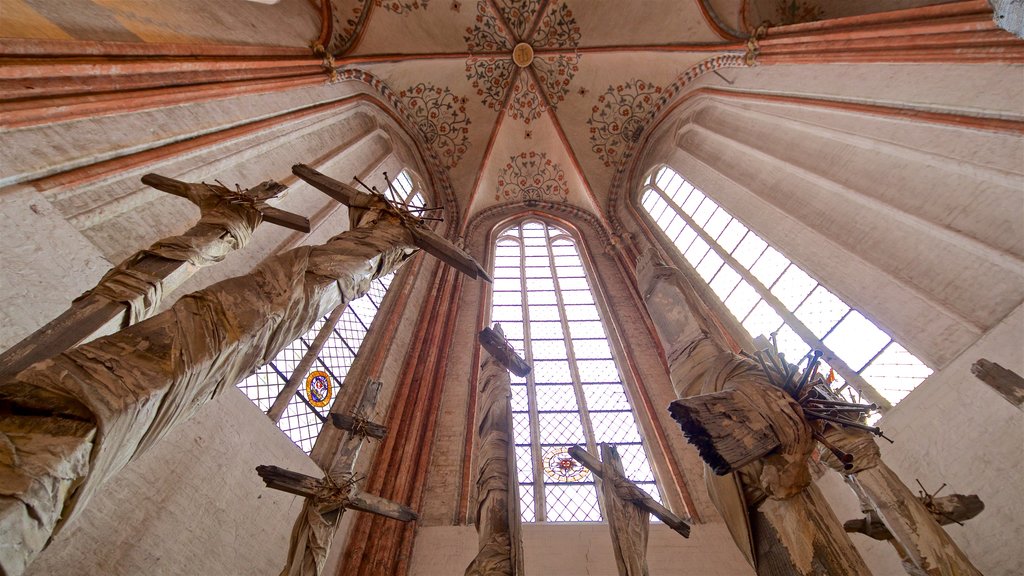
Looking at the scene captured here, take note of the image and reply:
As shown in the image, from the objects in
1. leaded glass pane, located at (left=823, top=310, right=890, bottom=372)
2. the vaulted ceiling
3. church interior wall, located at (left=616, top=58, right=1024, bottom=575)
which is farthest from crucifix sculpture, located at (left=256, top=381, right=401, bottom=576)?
the vaulted ceiling

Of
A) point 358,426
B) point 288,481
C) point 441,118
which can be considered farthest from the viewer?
point 441,118

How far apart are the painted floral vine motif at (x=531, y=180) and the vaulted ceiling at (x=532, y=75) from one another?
27mm

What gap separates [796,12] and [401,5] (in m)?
7.68

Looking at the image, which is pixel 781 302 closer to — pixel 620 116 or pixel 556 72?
pixel 620 116

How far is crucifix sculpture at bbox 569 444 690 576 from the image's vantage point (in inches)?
125

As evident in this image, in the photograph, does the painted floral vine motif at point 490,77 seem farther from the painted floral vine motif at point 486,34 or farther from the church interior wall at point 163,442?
the church interior wall at point 163,442

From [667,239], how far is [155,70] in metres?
8.25

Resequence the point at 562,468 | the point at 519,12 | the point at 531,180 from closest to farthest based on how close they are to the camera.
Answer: the point at 562,468
the point at 519,12
the point at 531,180

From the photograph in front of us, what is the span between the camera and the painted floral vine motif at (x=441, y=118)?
464 inches

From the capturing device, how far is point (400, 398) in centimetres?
650

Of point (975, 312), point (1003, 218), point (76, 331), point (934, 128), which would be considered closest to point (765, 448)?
point (76, 331)

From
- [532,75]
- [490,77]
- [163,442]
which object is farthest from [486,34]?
[163,442]

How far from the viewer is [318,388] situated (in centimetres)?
570

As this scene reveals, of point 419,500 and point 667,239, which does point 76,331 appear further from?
point 667,239
